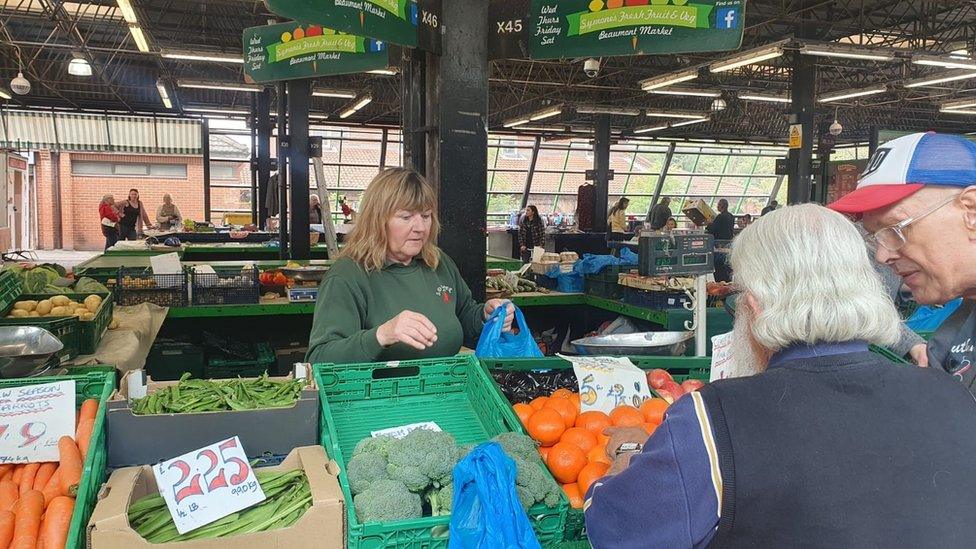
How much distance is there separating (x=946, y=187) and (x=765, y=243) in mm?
598

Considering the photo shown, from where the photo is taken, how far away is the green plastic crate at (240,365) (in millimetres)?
5664

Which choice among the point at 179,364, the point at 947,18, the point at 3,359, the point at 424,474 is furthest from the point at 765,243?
the point at 947,18

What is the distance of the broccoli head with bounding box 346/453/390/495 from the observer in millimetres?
1612

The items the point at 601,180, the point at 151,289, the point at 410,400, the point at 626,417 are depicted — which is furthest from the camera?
the point at 601,180

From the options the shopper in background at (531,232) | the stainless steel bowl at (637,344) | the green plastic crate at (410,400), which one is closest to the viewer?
the green plastic crate at (410,400)

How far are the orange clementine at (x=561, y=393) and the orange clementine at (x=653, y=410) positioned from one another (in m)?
0.25

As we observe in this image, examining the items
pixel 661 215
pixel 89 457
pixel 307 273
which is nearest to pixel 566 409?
pixel 89 457

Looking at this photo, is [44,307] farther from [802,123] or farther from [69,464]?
[802,123]

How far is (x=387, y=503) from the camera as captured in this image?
150 cm

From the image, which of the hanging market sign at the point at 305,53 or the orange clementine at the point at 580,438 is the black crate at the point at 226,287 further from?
the orange clementine at the point at 580,438

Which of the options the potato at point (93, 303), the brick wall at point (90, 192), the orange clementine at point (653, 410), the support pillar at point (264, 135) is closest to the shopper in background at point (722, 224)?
the support pillar at point (264, 135)

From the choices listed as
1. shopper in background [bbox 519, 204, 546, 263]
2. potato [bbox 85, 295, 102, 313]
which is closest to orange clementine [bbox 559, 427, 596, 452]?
potato [bbox 85, 295, 102, 313]

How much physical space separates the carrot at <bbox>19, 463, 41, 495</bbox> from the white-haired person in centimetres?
158

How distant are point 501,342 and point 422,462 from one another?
1.16m
